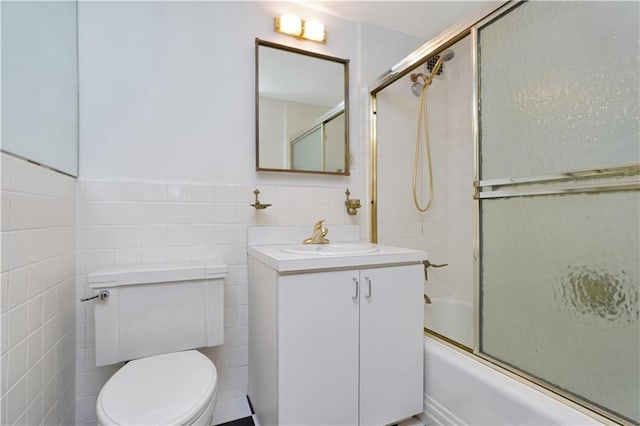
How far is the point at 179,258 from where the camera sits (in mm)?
1554

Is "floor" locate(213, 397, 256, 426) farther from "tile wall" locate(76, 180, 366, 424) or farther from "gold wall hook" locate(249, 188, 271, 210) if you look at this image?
"gold wall hook" locate(249, 188, 271, 210)

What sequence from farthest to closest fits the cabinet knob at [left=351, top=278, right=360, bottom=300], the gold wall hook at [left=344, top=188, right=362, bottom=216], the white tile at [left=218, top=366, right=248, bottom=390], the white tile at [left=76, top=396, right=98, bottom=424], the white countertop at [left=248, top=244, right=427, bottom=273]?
the gold wall hook at [left=344, top=188, right=362, bottom=216]
the white tile at [left=218, top=366, right=248, bottom=390]
the white tile at [left=76, top=396, right=98, bottom=424]
the cabinet knob at [left=351, top=278, right=360, bottom=300]
the white countertop at [left=248, top=244, right=427, bottom=273]

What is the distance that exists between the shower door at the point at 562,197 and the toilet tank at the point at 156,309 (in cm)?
120

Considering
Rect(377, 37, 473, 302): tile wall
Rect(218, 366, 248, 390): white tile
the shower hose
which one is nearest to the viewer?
Rect(218, 366, 248, 390): white tile

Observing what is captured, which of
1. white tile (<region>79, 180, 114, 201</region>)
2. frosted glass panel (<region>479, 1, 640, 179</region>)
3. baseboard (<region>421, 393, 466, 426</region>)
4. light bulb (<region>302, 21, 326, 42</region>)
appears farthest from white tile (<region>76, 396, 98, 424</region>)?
light bulb (<region>302, 21, 326, 42</region>)

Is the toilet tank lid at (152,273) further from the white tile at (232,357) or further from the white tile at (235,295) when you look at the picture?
the white tile at (232,357)

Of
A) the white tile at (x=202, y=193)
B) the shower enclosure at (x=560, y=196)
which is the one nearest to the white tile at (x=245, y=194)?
the white tile at (x=202, y=193)

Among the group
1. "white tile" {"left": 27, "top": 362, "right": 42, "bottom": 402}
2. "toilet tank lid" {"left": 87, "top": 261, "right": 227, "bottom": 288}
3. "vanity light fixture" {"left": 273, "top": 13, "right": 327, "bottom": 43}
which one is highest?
"vanity light fixture" {"left": 273, "top": 13, "right": 327, "bottom": 43}

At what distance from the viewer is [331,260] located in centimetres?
122

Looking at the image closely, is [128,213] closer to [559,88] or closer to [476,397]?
[476,397]

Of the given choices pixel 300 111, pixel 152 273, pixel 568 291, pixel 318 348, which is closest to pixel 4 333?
pixel 152 273

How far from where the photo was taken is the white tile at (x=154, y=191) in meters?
1.50

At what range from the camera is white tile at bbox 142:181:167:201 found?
1502mm

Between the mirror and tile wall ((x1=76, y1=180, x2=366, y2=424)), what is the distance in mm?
189
